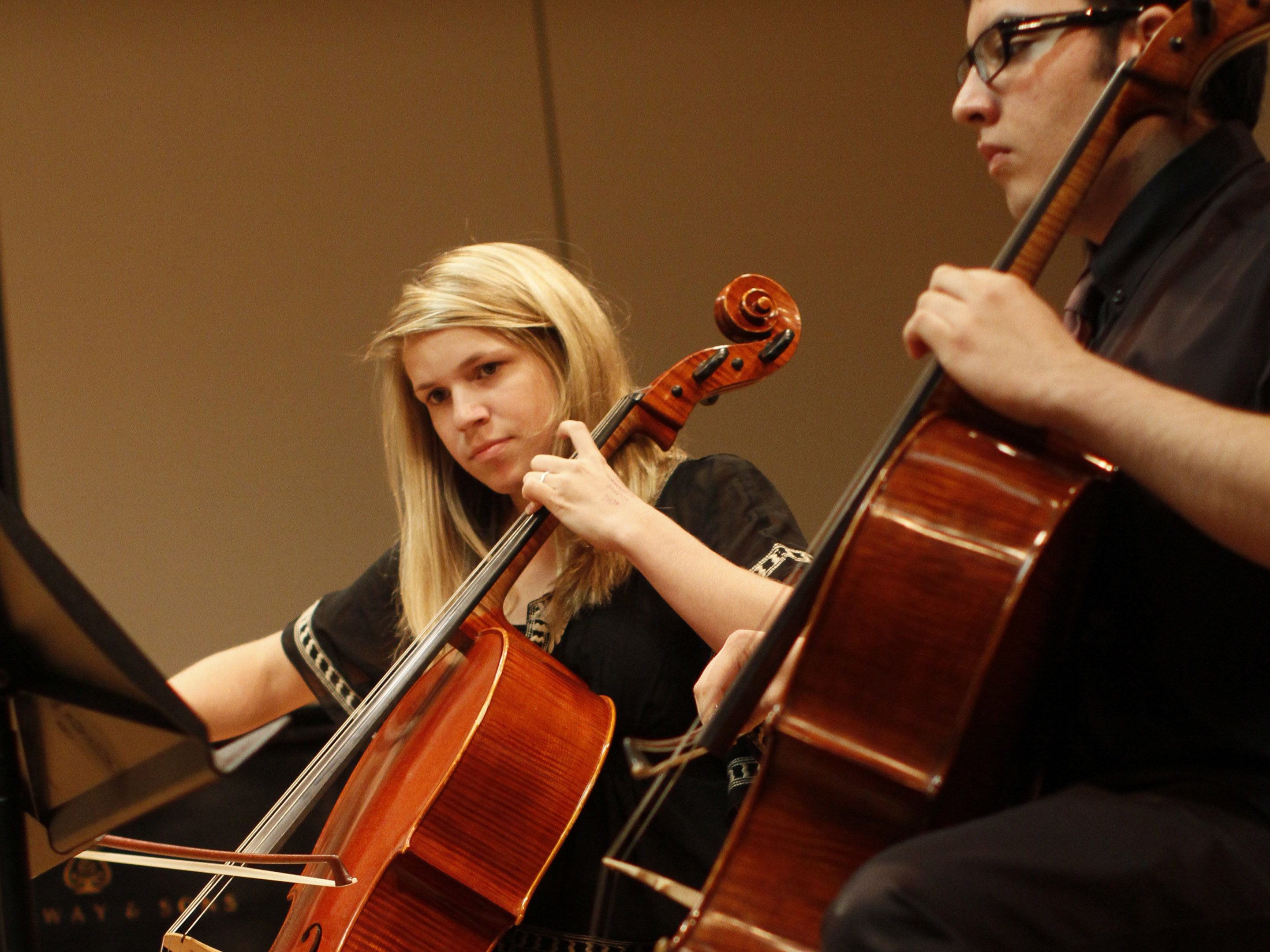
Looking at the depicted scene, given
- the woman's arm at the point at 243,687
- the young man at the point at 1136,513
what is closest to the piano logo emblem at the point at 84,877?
the woman's arm at the point at 243,687

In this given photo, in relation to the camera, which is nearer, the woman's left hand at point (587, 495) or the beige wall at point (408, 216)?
the woman's left hand at point (587, 495)

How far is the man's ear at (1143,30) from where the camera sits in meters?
0.92

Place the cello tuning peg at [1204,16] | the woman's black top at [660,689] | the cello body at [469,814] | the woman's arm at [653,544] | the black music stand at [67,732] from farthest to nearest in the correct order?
the woman's black top at [660,689], the woman's arm at [653,544], the cello body at [469,814], the cello tuning peg at [1204,16], the black music stand at [67,732]

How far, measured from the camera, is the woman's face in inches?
59.3

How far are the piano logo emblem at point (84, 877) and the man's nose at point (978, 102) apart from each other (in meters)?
1.78

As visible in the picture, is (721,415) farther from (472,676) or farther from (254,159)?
(472,676)

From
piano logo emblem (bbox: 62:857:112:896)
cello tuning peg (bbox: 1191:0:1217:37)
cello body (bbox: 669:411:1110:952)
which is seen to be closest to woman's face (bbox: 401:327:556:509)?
cello body (bbox: 669:411:1110:952)

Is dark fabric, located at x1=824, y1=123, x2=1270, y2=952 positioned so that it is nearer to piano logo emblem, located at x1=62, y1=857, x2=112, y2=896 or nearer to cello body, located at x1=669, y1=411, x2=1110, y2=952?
cello body, located at x1=669, y1=411, x2=1110, y2=952

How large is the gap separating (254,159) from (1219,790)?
2410mm

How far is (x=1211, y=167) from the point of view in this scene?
0.94 m

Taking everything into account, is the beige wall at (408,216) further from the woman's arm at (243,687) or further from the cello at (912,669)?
the cello at (912,669)

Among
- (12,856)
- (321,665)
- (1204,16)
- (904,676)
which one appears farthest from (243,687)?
(1204,16)

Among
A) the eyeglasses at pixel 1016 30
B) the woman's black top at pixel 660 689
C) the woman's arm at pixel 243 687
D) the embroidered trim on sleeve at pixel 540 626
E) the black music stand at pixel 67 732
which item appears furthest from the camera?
the woman's arm at pixel 243 687

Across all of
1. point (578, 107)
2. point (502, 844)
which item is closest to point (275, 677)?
point (502, 844)
